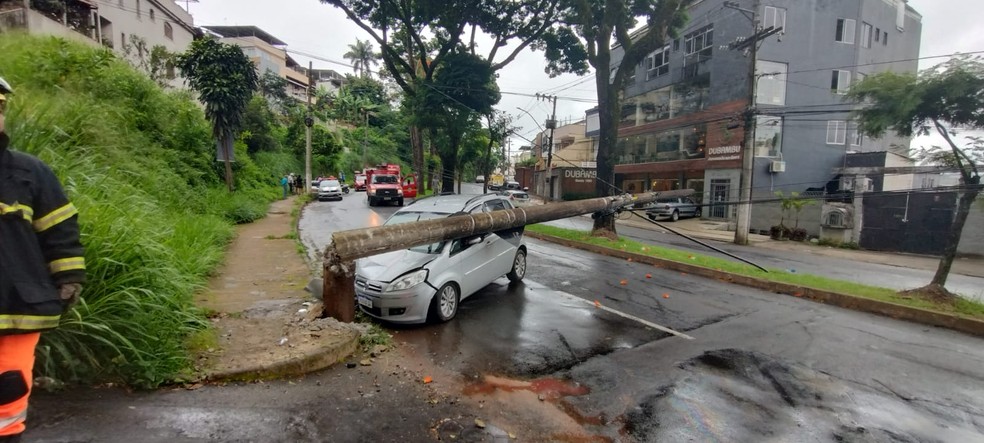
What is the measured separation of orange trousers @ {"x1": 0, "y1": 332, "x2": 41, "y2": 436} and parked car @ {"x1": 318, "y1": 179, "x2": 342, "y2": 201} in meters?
27.4

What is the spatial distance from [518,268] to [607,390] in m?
4.31

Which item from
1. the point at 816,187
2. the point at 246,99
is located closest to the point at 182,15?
the point at 246,99

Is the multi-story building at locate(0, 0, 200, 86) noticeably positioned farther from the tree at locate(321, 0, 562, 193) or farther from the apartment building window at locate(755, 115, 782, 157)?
the apartment building window at locate(755, 115, 782, 157)

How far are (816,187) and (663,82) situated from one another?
11.4m

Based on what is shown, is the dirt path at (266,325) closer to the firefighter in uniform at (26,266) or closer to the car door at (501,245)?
the firefighter in uniform at (26,266)

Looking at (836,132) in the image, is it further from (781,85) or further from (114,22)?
(114,22)

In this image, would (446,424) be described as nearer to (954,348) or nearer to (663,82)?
(954,348)

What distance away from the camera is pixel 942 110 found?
751 centimetres

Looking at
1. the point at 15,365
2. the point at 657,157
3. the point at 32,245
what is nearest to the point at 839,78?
the point at 657,157

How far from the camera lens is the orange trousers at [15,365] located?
83.1 inches

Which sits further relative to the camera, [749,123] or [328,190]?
[328,190]

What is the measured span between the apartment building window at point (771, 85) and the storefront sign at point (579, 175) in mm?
18630

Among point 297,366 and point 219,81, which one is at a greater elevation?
point 219,81

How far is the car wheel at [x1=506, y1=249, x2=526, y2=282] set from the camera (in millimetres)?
8352
